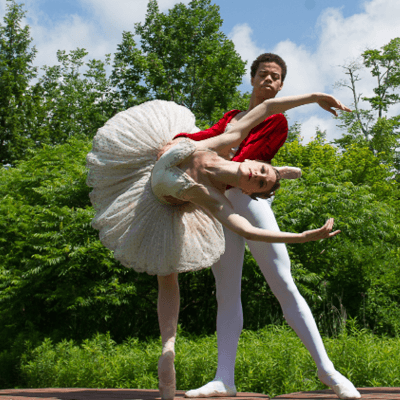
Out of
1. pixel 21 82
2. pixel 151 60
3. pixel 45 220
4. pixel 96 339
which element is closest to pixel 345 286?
pixel 96 339

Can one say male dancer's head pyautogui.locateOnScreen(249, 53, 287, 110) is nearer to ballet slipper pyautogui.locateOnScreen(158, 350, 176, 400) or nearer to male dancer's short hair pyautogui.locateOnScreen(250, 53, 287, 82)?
male dancer's short hair pyautogui.locateOnScreen(250, 53, 287, 82)

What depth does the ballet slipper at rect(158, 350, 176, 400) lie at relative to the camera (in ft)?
7.97

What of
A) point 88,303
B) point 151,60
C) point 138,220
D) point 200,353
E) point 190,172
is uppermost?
point 151,60

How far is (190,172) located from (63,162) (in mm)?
6070

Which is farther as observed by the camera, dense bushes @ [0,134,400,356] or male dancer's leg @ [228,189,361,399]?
dense bushes @ [0,134,400,356]

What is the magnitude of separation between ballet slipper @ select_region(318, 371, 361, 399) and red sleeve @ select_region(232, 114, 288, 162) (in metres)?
1.29

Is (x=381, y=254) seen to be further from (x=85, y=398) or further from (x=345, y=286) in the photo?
(x=85, y=398)

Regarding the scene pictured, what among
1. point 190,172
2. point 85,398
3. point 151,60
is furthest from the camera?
point 151,60

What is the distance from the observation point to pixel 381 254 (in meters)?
7.32

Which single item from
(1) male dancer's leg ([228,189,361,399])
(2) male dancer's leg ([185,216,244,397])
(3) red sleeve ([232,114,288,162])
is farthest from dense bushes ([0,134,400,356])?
(3) red sleeve ([232,114,288,162])

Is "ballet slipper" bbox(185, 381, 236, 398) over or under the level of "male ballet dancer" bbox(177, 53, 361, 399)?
under

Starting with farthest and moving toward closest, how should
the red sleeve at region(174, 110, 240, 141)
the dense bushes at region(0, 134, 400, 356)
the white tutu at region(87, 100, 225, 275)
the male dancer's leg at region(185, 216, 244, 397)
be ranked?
the dense bushes at region(0, 134, 400, 356), the male dancer's leg at region(185, 216, 244, 397), the red sleeve at region(174, 110, 240, 141), the white tutu at region(87, 100, 225, 275)

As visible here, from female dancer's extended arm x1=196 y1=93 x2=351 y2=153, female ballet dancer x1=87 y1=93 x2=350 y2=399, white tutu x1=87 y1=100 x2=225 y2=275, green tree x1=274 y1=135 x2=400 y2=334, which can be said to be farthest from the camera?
green tree x1=274 y1=135 x2=400 y2=334

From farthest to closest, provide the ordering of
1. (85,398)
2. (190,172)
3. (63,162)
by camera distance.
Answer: (63,162)
(85,398)
(190,172)
